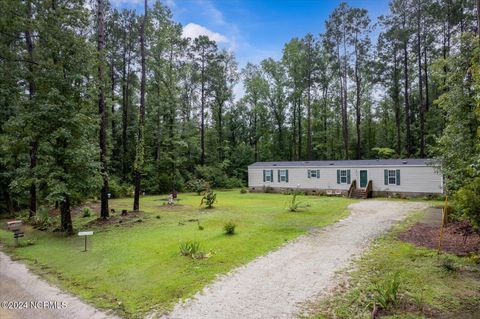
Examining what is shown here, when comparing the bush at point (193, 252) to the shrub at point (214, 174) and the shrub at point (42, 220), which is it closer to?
the shrub at point (42, 220)

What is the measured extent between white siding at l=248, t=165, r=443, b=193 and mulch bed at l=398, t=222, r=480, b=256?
8380 millimetres

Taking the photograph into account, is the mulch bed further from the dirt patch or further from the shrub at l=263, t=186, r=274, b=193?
the shrub at l=263, t=186, r=274, b=193

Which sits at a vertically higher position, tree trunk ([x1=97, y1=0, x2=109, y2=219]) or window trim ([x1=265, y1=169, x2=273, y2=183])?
tree trunk ([x1=97, y1=0, x2=109, y2=219])

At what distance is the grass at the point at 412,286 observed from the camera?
14.9 feet

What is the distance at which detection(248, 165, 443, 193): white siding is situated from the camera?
18203 millimetres

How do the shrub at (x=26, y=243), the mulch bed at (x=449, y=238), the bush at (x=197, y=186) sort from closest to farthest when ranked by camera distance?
the mulch bed at (x=449, y=238)
the shrub at (x=26, y=243)
the bush at (x=197, y=186)

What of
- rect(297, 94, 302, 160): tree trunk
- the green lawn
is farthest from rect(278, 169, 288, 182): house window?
A: the green lawn

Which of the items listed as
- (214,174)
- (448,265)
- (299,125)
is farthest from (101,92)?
(299,125)

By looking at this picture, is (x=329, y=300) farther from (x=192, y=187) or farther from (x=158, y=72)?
(x=158, y=72)

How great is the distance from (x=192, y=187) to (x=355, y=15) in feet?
75.9

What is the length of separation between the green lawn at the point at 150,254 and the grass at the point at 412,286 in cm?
259

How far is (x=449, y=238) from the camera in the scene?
28.1ft

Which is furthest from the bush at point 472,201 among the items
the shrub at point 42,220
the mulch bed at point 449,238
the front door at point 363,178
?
the front door at point 363,178

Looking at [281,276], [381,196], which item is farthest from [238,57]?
[281,276]
